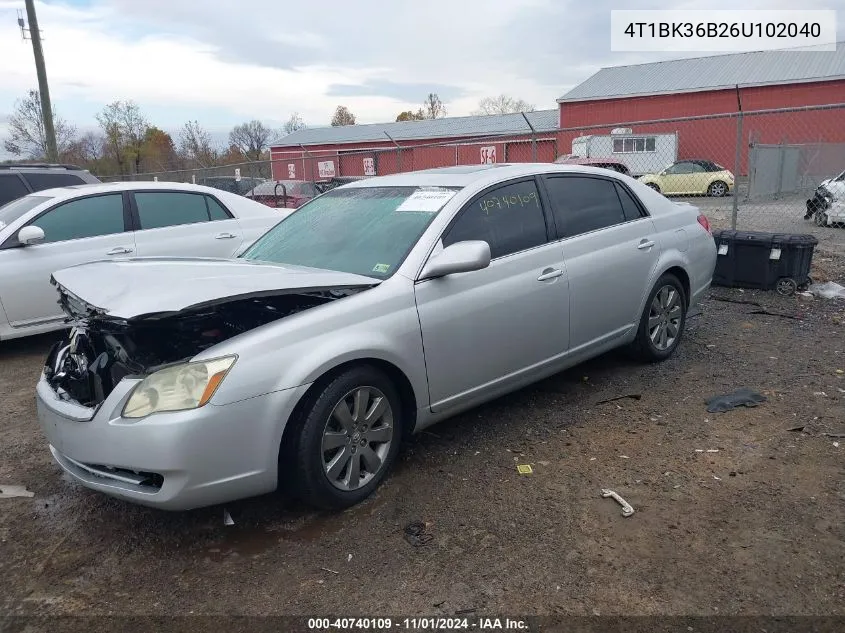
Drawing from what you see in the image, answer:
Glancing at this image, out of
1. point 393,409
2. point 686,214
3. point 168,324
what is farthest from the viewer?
point 686,214

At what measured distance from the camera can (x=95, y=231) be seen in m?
6.30

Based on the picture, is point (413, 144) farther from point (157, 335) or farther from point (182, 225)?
point (157, 335)

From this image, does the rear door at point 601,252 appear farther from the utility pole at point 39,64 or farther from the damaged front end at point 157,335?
the utility pole at point 39,64

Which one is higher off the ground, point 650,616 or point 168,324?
point 168,324

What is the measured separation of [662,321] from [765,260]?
3.20m

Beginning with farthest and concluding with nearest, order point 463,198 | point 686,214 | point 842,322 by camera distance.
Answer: point 842,322 < point 686,214 < point 463,198

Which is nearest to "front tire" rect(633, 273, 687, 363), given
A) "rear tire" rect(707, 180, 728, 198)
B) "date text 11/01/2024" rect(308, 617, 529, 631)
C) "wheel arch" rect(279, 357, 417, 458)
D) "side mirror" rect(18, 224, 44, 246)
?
"wheel arch" rect(279, 357, 417, 458)

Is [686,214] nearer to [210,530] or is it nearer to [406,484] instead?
[406,484]

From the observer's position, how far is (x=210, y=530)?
3.11 meters

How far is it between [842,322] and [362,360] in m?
5.39

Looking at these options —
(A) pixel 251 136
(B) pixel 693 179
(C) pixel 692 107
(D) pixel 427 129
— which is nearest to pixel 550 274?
(B) pixel 693 179

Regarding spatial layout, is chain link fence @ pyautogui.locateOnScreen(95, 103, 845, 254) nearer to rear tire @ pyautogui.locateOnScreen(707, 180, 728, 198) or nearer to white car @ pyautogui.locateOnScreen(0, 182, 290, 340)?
rear tire @ pyautogui.locateOnScreen(707, 180, 728, 198)

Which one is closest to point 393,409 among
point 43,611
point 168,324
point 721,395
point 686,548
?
point 168,324

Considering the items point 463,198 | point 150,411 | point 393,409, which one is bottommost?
point 393,409
